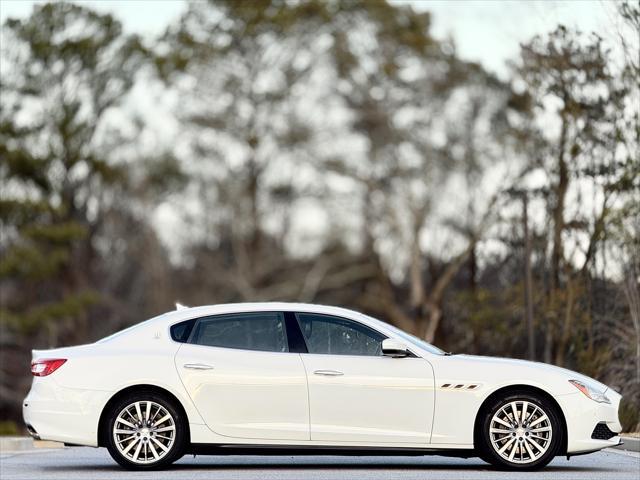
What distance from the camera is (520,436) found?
11.5 meters

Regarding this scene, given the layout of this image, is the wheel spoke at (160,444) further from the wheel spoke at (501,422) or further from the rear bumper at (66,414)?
the wheel spoke at (501,422)

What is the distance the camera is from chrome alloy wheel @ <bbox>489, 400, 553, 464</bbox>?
37.6ft

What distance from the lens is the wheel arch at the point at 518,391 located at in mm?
11469

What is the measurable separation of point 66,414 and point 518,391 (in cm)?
367

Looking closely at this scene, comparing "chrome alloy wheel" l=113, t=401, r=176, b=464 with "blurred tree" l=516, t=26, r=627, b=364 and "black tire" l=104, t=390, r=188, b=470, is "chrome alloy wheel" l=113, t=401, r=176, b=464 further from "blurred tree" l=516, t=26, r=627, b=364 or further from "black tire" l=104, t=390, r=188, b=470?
"blurred tree" l=516, t=26, r=627, b=364

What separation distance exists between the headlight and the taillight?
165 inches

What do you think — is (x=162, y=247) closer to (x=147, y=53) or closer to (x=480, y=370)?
(x=147, y=53)

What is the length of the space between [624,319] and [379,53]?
3176 centimetres

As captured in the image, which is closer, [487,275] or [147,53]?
[487,275]

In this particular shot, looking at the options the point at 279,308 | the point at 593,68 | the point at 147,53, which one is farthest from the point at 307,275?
the point at 279,308

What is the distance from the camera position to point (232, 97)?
49.6m

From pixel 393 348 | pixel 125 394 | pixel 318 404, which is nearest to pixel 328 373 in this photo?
pixel 318 404

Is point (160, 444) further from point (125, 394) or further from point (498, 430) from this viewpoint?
point (498, 430)

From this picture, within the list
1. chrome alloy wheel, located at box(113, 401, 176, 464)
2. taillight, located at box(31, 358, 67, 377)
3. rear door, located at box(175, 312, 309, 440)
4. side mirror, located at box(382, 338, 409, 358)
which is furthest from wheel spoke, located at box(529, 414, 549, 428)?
taillight, located at box(31, 358, 67, 377)
